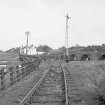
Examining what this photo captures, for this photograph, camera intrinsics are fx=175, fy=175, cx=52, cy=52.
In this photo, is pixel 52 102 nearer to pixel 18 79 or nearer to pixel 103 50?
pixel 18 79

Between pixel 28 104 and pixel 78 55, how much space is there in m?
65.5

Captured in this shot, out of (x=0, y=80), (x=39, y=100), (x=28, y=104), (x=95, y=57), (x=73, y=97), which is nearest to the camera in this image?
(x=28, y=104)

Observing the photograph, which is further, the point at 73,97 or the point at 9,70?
the point at 9,70

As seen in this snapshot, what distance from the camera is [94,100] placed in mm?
7391

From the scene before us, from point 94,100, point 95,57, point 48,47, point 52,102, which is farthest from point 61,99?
point 48,47

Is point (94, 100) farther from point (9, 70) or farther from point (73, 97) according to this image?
point (9, 70)

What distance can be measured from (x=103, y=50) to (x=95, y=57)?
15.3 feet

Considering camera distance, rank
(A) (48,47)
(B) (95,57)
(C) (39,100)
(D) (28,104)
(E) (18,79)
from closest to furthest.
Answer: (D) (28,104) → (C) (39,100) → (E) (18,79) → (B) (95,57) → (A) (48,47)

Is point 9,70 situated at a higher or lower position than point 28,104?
higher

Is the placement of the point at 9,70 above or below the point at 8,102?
above

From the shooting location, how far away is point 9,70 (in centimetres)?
1066

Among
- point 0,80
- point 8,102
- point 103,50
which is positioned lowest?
point 8,102

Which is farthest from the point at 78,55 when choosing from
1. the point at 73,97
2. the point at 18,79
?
the point at 73,97

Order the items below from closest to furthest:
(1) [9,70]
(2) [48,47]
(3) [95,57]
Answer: (1) [9,70], (3) [95,57], (2) [48,47]
